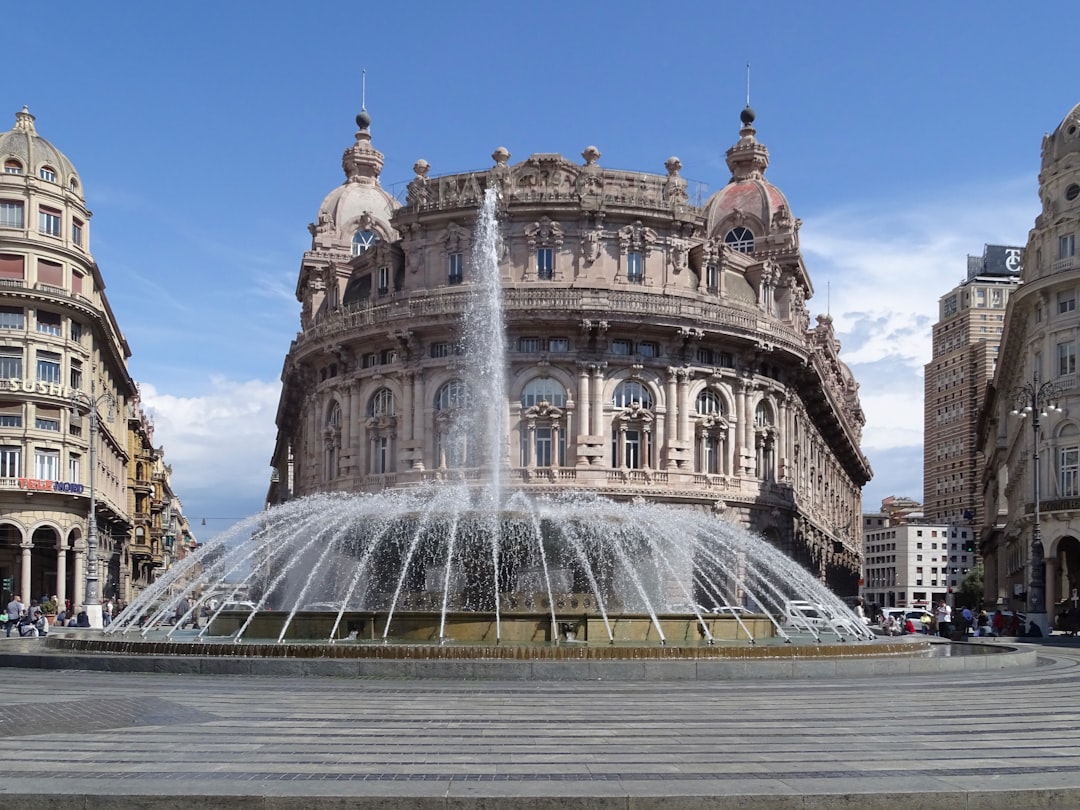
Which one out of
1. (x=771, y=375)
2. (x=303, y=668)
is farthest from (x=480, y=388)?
(x=303, y=668)

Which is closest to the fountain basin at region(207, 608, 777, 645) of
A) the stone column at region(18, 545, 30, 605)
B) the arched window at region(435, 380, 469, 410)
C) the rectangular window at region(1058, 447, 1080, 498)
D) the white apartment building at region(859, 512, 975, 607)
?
the arched window at region(435, 380, 469, 410)

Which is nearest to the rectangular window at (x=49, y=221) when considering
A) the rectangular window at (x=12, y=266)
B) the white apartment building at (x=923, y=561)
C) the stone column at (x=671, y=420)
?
the rectangular window at (x=12, y=266)

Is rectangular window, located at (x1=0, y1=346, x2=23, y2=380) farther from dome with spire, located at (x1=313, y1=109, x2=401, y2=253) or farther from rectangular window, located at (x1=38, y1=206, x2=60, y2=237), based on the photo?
dome with spire, located at (x1=313, y1=109, x2=401, y2=253)

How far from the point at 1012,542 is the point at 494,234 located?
33.5m

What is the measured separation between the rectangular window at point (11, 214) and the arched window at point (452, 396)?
2225 centimetres

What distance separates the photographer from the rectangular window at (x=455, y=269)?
57.2 meters

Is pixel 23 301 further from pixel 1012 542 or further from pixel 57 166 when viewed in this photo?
pixel 1012 542

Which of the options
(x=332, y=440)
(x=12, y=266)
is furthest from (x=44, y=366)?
(x=332, y=440)

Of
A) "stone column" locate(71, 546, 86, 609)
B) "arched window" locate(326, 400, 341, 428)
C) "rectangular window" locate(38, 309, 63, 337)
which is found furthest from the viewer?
"stone column" locate(71, 546, 86, 609)

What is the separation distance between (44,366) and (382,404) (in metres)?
16.5

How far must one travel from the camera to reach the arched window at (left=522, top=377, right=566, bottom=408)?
5603 centimetres

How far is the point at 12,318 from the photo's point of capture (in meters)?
59.8

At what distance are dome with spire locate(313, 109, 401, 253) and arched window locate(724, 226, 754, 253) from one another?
1916cm

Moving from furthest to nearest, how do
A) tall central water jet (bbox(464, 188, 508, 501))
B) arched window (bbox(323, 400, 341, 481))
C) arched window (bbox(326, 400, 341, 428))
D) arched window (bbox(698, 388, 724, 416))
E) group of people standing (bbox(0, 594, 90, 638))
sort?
arched window (bbox(326, 400, 341, 428))
arched window (bbox(323, 400, 341, 481))
arched window (bbox(698, 388, 724, 416))
tall central water jet (bbox(464, 188, 508, 501))
group of people standing (bbox(0, 594, 90, 638))
